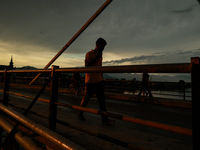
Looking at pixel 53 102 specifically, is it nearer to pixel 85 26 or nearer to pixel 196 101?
pixel 196 101

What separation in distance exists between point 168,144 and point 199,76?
2071 mm

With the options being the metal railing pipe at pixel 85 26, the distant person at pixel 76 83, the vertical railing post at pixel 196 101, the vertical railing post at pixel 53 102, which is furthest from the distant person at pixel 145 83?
the vertical railing post at pixel 196 101

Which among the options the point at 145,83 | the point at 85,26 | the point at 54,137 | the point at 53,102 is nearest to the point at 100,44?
the point at 53,102

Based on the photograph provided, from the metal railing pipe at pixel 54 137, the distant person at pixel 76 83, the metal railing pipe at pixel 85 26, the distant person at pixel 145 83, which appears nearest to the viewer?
the metal railing pipe at pixel 54 137

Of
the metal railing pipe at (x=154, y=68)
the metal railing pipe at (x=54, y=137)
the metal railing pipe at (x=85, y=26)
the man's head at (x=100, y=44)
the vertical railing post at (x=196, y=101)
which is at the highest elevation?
the metal railing pipe at (x=85, y=26)

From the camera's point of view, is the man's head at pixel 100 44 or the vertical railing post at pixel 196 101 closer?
the vertical railing post at pixel 196 101

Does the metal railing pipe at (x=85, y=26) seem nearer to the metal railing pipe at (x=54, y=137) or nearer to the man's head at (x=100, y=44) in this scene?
the man's head at (x=100, y=44)

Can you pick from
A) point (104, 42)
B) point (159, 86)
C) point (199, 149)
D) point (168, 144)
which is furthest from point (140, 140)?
point (159, 86)

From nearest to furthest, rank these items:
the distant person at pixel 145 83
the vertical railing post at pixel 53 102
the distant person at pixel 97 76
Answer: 1. the vertical railing post at pixel 53 102
2. the distant person at pixel 97 76
3. the distant person at pixel 145 83

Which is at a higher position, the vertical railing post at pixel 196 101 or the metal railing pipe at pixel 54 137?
the vertical railing post at pixel 196 101

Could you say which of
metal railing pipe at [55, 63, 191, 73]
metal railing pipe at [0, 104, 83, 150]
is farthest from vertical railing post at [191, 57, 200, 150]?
metal railing pipe at [0, 104, 83, 150]

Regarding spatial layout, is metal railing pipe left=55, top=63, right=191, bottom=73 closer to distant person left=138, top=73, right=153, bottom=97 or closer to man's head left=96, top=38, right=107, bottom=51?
man's head left=96, top=38, right=107, bottom=51

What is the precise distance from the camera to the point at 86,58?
353 cm

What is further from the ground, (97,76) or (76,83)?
(97,76)
